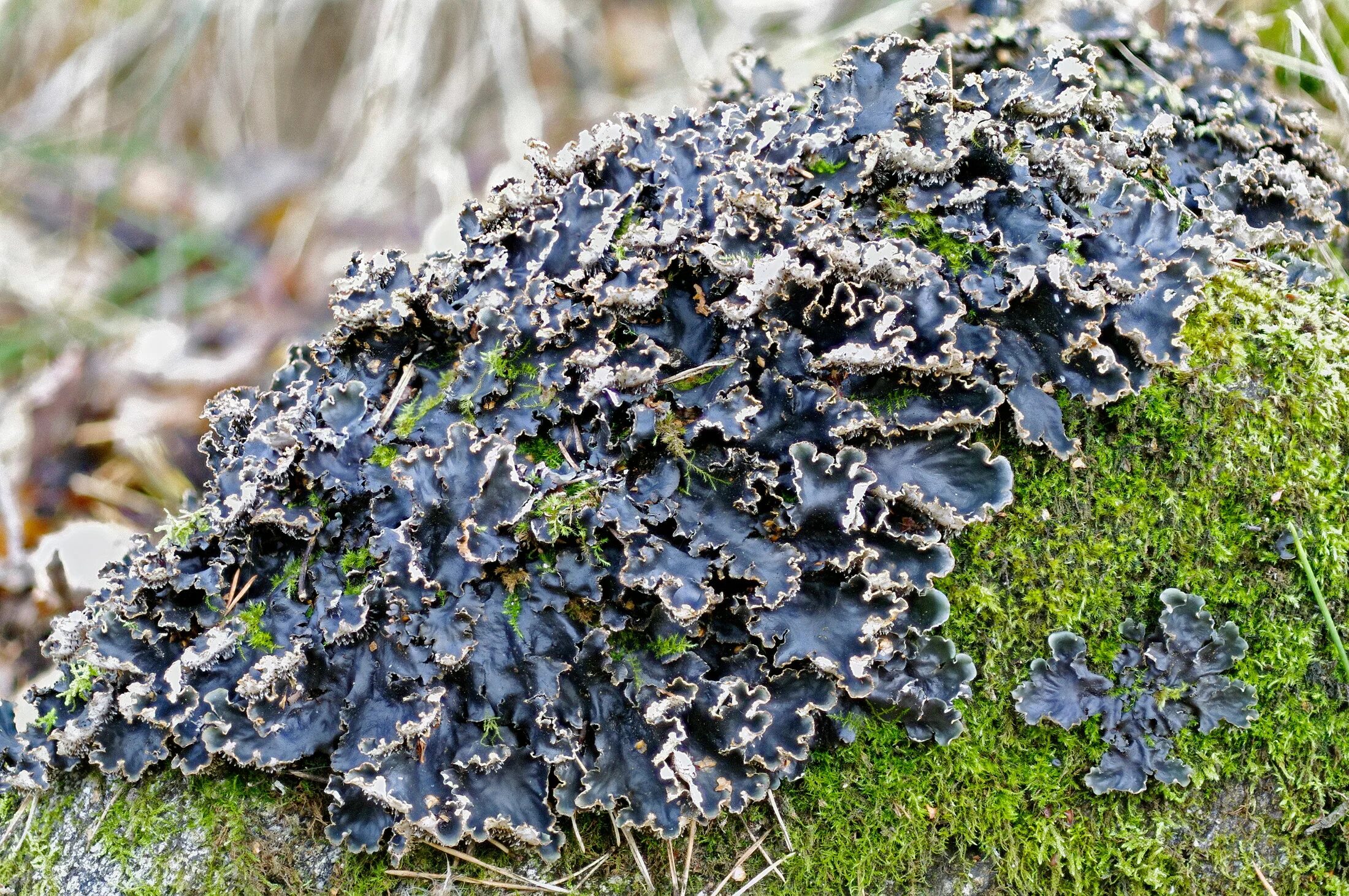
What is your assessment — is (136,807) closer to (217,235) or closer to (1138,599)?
(1138,599)

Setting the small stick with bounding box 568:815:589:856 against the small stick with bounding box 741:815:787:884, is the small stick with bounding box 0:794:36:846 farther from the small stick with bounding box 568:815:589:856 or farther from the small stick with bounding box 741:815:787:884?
the small stick with bounding box 741:815:787:884

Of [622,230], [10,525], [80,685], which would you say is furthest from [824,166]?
[10,525]

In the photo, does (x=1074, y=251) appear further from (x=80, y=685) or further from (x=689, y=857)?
(x=80, y=685)

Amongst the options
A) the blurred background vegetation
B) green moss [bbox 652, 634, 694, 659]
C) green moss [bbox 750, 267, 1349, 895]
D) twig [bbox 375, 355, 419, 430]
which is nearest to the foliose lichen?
green moss [bbox 750, 267, 1349, 895]

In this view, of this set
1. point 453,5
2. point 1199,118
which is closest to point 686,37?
point 453,5

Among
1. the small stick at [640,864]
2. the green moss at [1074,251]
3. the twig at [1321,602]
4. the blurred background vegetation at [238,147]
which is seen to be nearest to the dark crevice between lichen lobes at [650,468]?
the green moss at [1074,251]

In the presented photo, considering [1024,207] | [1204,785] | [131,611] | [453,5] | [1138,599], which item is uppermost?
[453,5]
